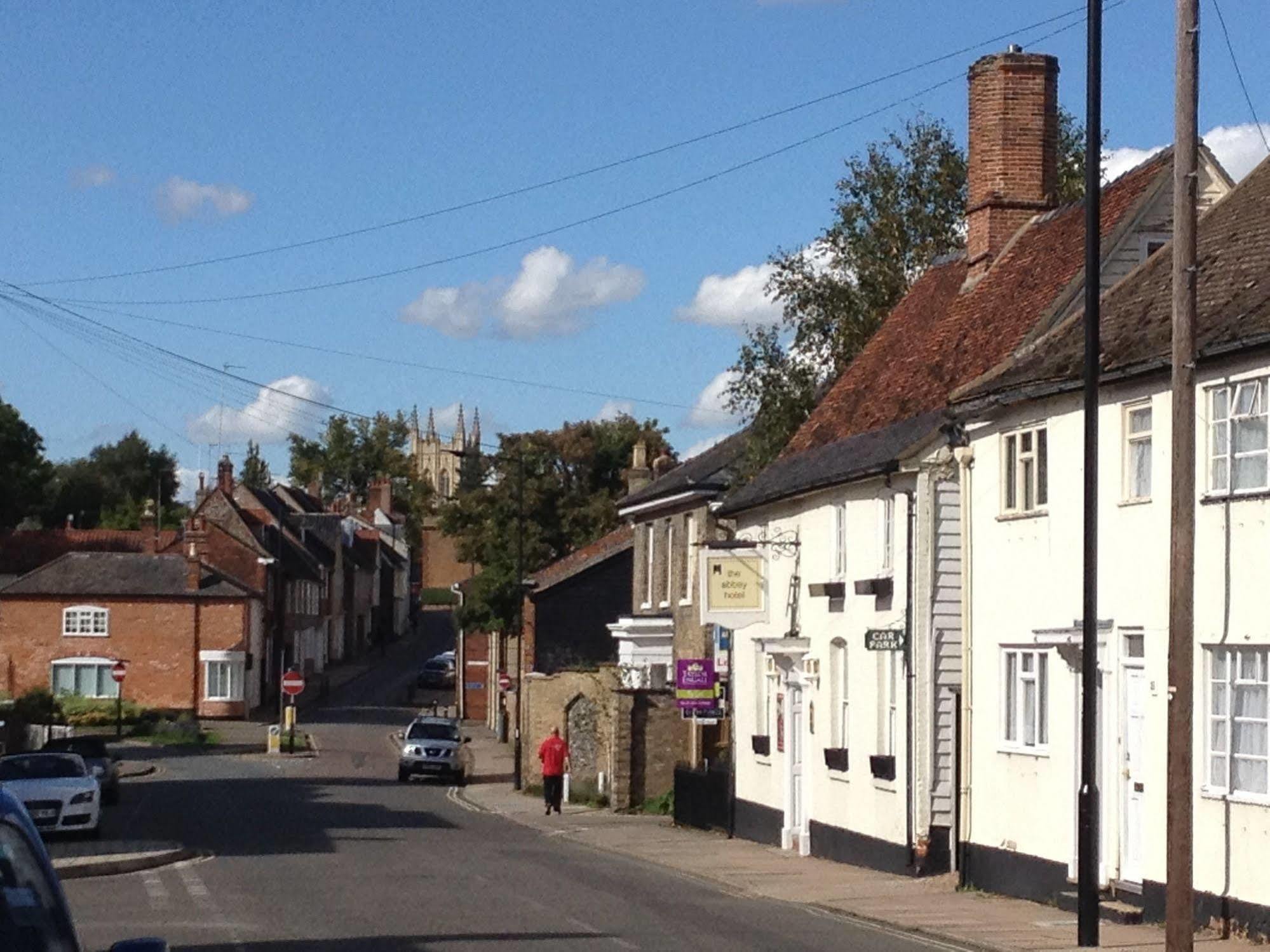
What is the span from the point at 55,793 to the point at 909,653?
13.7 meters

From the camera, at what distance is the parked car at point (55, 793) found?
3048cm

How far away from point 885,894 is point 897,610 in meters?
4.08

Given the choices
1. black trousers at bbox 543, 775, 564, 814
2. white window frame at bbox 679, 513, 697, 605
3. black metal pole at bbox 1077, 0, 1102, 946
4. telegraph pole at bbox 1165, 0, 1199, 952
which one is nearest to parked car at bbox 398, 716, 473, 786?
black trousers at bbox 543, 775, 564, 814

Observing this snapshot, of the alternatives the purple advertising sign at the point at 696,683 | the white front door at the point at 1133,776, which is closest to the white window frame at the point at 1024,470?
the white front door at the point at 1133,776

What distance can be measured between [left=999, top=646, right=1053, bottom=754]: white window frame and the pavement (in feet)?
5.70

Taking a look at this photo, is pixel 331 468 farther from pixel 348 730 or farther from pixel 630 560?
pixel 630 560

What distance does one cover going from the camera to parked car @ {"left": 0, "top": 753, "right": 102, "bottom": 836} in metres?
30.5

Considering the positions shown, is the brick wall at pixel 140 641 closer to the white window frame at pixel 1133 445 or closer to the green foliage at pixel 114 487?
the green foliage at pixel 114 487

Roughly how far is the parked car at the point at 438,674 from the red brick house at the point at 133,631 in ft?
57.8

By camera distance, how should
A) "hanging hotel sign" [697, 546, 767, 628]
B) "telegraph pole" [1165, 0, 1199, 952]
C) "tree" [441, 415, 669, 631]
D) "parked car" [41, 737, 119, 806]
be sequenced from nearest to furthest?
1. "telegraph pole" [1165, 0, 1199, 952]
2. "hanging hotel sign" [697, 546, 767, 628]
3. "parked car" [41, 737, 119, 806]
4. "tree" [441, 415, 669, 631]

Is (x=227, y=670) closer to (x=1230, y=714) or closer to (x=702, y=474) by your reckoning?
(x=702, y=474)

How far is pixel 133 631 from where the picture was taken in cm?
7612

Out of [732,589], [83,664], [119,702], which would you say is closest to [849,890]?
[732,589]

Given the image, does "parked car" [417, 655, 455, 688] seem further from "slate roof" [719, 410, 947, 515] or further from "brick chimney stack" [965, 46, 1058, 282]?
"brick chimney stack" [965, 46, 1058, 282]
